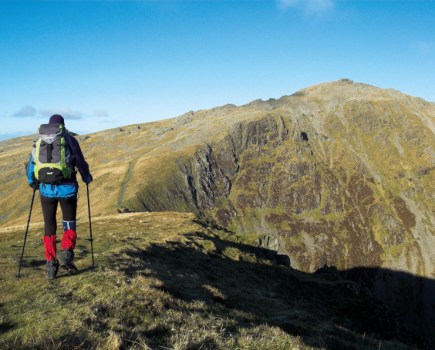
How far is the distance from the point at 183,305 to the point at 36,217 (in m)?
170

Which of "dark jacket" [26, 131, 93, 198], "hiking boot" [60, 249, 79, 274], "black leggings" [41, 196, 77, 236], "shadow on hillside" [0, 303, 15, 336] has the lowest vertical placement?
"shadow on hillside" [0, 303, 15, 336]

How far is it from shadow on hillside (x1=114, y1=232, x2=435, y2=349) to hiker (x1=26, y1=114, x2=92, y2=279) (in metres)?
3.66

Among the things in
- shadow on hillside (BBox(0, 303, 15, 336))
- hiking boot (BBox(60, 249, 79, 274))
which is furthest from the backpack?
shadow on hillside (BBox(0, 303, 15, 336))

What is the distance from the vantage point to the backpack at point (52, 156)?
492 inches

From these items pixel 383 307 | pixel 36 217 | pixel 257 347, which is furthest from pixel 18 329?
pixel 36 217

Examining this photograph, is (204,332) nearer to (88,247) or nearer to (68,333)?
(68,333)

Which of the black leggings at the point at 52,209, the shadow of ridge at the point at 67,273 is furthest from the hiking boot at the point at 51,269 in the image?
the black leggings at the point at 52,209

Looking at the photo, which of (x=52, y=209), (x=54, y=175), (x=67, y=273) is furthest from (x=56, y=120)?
(x=67, y=273)

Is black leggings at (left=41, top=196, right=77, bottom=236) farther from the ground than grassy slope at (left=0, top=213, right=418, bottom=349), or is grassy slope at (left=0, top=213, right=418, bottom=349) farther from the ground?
black leggings at (left=41, top=196, right=77, bottom=236)

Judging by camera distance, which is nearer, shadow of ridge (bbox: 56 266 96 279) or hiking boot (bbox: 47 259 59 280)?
hiking boot (bbox: 47 259 59 280)

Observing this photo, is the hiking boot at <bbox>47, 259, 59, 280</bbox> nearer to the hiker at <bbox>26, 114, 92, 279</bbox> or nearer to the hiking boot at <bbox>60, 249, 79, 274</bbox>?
the hiker at <bbox>26, 114, 92, 279</bbox>

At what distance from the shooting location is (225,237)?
45656 millimetres

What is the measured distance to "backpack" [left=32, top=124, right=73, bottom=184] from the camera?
12.5m

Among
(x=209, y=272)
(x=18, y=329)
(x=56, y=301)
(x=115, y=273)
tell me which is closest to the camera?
(x=18, y=329)
